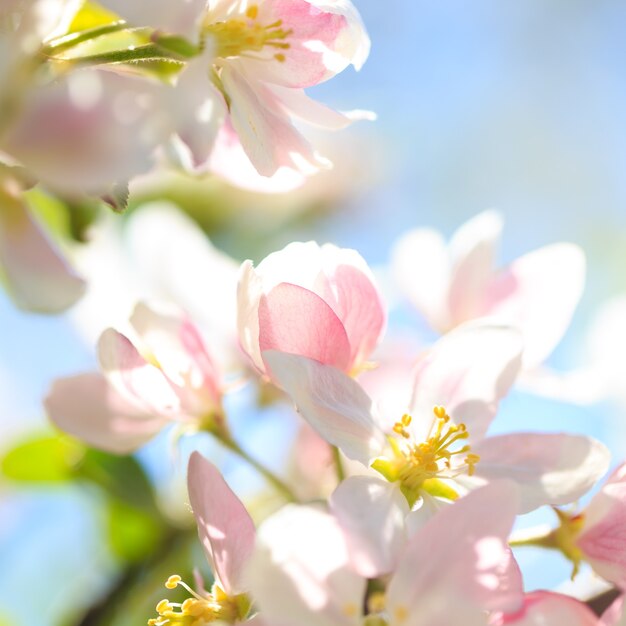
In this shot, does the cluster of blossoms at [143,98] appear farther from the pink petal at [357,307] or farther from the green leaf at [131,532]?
the green leaf at [131,532]

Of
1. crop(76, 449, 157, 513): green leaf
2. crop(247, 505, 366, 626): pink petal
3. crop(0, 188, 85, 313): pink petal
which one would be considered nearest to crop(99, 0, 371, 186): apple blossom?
crop(0, 188, 85, 313): pink petal

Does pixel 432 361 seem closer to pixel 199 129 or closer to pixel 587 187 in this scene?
pixel 199 129

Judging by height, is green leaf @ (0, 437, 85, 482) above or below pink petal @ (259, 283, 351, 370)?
below

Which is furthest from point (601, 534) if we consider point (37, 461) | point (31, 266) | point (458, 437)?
point (37, 461)

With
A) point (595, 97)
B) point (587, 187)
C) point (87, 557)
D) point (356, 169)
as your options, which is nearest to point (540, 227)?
point (587, 187)

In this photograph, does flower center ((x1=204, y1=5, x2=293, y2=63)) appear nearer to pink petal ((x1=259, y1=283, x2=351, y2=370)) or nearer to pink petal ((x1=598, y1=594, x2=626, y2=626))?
pink petal ((x1=259, y1=283, x2=351, y2=370))

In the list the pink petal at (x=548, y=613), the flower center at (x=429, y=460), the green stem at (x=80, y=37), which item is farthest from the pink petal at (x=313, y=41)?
the pink petal at (x=548, y=613)
